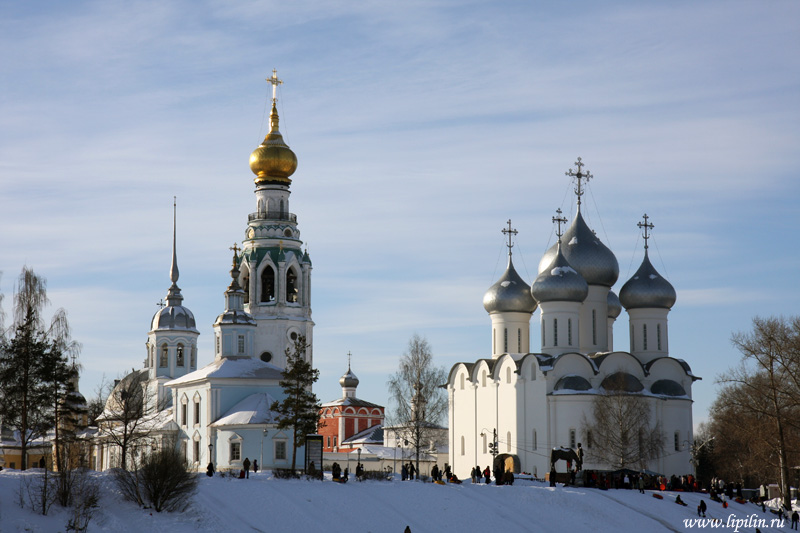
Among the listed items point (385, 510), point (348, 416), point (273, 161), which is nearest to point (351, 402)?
point (348, 416)

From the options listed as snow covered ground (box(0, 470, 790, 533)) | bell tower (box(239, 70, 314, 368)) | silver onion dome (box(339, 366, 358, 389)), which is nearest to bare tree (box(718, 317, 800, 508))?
snow covered ground (box(0, 470, 790, 533))

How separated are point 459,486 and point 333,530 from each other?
22.5ft

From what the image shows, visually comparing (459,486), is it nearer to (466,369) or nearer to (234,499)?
(234,499)

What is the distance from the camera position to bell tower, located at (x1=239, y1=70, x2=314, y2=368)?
60.5 m

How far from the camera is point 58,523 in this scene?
91.3ft

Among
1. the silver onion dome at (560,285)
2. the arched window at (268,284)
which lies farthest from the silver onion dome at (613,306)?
the arched window at (268,284)

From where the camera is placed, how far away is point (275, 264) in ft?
200

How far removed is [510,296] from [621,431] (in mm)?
9431

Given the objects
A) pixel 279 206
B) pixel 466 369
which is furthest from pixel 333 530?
pixel 279 206

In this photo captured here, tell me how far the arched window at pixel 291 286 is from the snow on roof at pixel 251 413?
1139 centimetres

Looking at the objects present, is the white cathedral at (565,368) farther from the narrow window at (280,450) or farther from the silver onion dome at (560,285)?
the narrow window at (280,450)

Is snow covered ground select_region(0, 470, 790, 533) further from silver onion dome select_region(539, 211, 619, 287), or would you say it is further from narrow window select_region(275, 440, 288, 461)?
silver onion dome select_region(539, 211, 619, 287)

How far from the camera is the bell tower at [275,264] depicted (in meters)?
60.5

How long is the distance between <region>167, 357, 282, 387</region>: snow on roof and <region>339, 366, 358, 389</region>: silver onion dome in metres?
32.5
